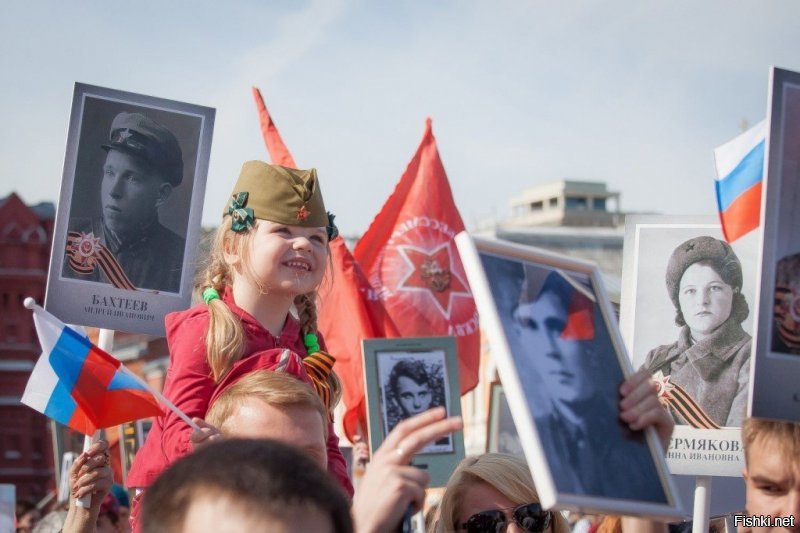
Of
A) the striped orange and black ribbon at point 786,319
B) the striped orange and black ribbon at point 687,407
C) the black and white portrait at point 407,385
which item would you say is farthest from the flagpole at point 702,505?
the black and white portrait at point 407,385

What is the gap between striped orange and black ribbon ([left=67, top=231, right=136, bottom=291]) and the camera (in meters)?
5.09

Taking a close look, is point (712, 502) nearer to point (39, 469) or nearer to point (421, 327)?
point (421, 327)

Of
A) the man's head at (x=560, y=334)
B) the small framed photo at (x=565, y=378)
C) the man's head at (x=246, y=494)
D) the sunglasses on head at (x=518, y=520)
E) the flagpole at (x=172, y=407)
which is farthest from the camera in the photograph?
the sunglasses on head at (x=518, y=520)

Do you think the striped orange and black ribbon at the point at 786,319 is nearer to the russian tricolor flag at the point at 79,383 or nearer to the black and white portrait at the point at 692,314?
the black and white portrait at the point at 692,314

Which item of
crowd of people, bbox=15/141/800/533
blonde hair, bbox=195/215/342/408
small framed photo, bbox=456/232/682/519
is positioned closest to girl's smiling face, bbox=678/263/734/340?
crowd of people, bbox=15/141/800/533

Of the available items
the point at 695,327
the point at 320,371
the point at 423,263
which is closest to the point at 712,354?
the point at 695,327

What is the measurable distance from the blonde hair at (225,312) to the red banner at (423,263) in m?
5.11

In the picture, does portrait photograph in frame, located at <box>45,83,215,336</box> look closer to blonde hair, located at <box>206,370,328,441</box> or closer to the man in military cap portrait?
the man in military cap portrait

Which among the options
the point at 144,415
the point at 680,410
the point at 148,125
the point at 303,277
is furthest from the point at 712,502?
the point at 148,125

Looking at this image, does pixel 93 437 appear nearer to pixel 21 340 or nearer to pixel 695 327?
pixel 695 327

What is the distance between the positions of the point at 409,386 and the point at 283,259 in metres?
2.36

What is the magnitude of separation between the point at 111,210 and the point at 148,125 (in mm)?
363

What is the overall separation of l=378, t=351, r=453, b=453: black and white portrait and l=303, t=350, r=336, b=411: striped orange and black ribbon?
2.07 meters

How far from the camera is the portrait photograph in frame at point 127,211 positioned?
16.7 feet
